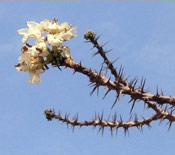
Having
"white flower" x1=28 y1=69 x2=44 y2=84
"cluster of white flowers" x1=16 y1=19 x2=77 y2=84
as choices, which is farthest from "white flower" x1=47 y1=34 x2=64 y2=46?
"white flower" x1=28 y1=69 x2=44 y2=84

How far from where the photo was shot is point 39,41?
612cm

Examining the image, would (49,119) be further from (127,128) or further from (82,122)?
(127,128)

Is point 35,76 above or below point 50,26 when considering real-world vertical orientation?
below

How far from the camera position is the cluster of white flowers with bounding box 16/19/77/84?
5.99 meters

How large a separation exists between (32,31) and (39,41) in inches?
13.1

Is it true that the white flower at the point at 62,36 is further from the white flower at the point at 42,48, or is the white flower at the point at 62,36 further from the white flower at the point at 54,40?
the white flower at the point at 42,48

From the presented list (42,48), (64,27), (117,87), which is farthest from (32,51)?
(117,87)

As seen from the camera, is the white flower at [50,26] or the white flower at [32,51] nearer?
the white flower at [32,51]

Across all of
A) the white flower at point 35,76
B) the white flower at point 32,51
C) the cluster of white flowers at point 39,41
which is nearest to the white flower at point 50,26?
the cluster of white flowers at point 39,41

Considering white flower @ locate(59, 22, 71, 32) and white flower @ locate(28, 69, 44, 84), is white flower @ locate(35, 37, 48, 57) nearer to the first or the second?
white flower @ locate(28, 69, 44, 84)

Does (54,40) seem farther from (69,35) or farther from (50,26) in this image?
(50,26)

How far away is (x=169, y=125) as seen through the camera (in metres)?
9.00

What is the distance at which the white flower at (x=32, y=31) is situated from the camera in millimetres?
6270

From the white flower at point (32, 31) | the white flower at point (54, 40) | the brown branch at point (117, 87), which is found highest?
the white flower at point (32, 31)
